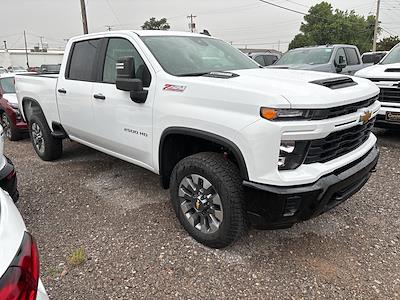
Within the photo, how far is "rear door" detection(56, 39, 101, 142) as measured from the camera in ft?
13.8

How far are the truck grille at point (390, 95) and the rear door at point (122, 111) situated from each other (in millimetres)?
4160

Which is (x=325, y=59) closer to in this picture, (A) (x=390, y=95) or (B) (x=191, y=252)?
(A) (x=390, y=95)

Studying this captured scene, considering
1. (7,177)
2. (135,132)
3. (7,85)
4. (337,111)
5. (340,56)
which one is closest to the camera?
(337,111)

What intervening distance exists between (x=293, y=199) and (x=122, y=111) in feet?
6.65

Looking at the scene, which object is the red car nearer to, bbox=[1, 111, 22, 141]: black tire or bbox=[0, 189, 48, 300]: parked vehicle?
bbox=[1, 111, 22, 141]: black tire

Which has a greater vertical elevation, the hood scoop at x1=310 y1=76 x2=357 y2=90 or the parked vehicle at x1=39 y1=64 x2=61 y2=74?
the hood scoop at x1=310 y1=76 x2=357 y2=90

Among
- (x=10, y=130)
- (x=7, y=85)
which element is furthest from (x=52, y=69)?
(x=10, y=130)

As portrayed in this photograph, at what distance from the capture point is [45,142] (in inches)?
214

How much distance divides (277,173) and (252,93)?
60 cm

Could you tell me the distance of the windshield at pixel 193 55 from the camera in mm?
3395

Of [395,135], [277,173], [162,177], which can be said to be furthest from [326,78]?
[395,135]

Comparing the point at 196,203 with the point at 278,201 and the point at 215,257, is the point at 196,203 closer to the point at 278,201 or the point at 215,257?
the point at 215,257

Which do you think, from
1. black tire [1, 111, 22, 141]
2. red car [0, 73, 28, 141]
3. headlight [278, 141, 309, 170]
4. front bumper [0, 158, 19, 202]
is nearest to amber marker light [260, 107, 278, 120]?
headlight [278, 141, 309, 170]

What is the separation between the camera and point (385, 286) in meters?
2.58
